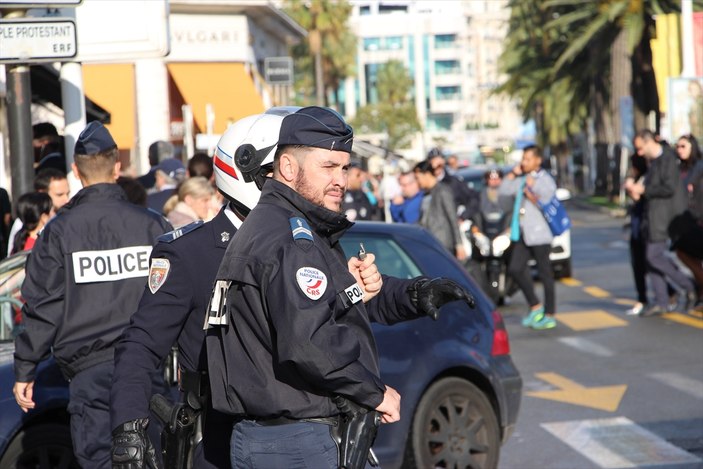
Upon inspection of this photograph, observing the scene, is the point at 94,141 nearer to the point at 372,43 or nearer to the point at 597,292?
the point at 597,292

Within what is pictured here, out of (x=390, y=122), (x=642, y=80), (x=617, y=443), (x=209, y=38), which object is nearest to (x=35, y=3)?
(x=617, y=443)

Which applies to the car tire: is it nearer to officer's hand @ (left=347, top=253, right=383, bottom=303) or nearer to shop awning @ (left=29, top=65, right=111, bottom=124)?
shop awning @ (left=29, top=65, right=111, bottom=124)

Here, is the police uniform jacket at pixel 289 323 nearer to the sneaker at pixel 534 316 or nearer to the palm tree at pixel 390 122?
the sneaker at pixel 534 316

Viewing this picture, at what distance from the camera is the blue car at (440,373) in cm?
692

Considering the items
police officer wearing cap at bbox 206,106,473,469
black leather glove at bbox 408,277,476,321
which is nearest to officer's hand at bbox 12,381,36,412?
police officer wearing cap at bbox 206,106,473,469

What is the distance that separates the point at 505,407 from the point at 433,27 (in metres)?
163

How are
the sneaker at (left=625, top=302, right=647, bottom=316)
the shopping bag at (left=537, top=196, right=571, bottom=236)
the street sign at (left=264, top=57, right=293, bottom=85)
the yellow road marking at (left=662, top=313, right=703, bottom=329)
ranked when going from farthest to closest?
the street sign at (left=264, top=57, right=293, bottom=85)
the sneaker at (left=625, top=302, right=647, bottom=316)
the shopping bag at (left=537, top=196, right=571, bottom=236)
the yellow road marking at (left=662, top=313, right=703, bottom=329)

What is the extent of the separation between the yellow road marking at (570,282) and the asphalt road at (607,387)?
116 centimetres

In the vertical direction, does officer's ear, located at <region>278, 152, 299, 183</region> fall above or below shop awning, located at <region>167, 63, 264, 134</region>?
below

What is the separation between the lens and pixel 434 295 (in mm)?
4125

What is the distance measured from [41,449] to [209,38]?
1224 inches

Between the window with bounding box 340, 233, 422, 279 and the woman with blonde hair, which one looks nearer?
the window with bounding box 340, 233, 422, 279

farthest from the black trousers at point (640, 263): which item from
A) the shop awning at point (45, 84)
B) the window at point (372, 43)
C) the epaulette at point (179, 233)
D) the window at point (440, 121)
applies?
the window at point (440, 121)

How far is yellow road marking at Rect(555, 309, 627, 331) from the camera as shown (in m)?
13.5
